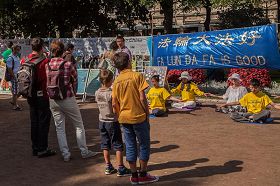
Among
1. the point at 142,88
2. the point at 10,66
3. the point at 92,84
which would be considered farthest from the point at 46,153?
the point at 92,84

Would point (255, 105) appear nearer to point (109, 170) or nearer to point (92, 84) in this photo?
point (109, 170)

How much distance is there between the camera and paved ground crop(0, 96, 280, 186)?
5719 mm

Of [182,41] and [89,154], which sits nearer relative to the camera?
[89,154]

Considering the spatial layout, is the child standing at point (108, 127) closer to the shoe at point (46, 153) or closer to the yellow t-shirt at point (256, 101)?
the shoe at point (46, 153)

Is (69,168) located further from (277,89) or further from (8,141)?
(277,89)

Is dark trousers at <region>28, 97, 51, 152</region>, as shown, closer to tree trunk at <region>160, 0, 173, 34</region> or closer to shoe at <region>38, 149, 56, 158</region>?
shoe at <region>38, 149, 56, 158</region>

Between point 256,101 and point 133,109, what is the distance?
15.7ft

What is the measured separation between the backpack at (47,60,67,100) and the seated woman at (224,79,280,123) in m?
4.49

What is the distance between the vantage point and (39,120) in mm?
6840

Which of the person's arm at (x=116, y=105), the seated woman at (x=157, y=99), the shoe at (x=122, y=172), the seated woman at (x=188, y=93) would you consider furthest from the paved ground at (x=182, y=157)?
the seated woman at (x=188, y=93)

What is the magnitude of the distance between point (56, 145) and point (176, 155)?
2.28m

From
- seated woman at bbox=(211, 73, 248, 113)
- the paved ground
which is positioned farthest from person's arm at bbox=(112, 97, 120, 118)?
seated woman at bbox=(211, 73, 248, 113)

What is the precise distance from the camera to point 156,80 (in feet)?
35.1

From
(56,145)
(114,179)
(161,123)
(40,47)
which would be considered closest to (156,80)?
(161,123)
